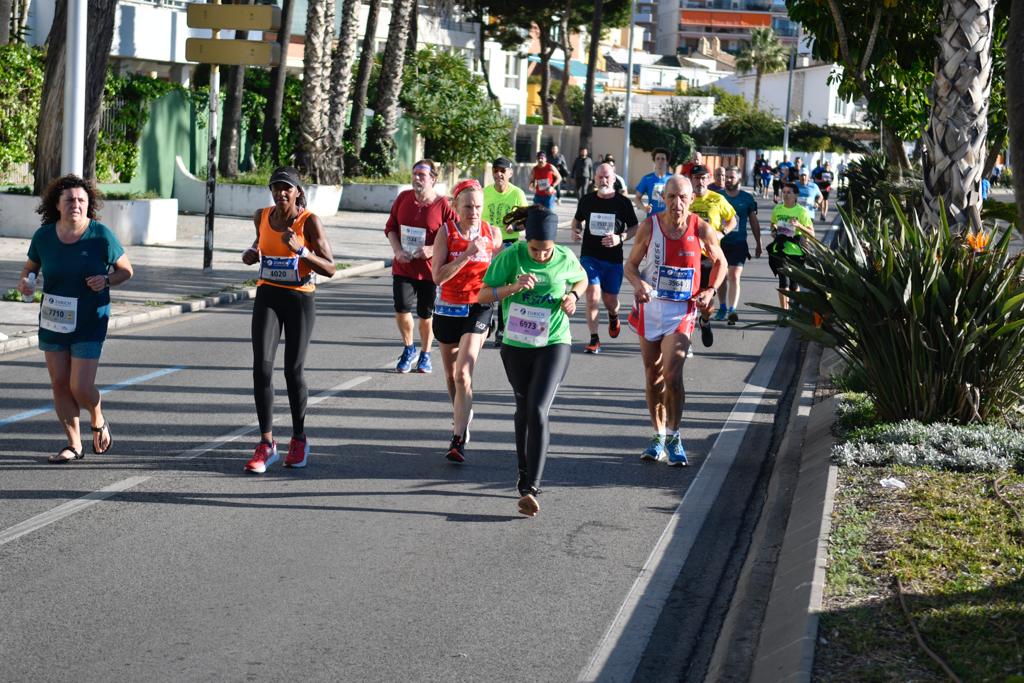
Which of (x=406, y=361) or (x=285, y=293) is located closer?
(x=285, y=293)

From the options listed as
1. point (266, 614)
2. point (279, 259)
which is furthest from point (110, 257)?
point (266, 614)

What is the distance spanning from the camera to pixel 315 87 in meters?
31.8

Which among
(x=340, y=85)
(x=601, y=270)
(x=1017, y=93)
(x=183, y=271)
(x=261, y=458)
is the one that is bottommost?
(x=261, y=458)

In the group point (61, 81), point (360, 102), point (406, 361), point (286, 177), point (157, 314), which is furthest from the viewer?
point (360, 102)

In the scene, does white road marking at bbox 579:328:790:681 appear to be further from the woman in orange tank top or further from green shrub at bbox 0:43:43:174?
green shrub at bbox 0:43:43:174

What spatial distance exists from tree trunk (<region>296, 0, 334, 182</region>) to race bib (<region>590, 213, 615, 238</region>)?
60.7 ft

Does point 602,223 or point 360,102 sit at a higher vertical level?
point 360,102

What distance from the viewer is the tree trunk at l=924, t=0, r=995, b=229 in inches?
446

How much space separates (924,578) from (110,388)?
24.4ft

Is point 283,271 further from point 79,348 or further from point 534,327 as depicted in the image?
point 534,327

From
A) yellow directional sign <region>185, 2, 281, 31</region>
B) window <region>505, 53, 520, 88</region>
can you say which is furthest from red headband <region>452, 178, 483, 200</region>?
window <region>505, 53, 520, 88</region>

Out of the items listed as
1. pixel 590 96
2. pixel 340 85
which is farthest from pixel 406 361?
pixel 590 96

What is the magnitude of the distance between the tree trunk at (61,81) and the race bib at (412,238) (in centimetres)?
941

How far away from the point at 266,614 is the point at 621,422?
5295mm
